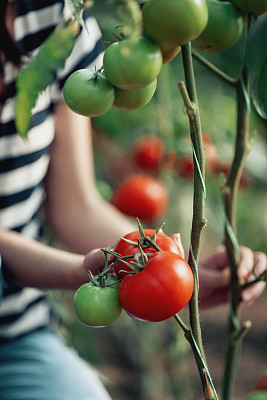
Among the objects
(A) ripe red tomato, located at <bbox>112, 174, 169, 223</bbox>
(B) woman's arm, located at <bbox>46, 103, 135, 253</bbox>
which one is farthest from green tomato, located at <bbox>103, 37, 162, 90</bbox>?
(A) ripe red tomato, located at <bbox>112, 174, 169, 223</bbox>

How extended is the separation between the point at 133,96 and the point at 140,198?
2.43 ft

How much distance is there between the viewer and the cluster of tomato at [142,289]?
326 mm

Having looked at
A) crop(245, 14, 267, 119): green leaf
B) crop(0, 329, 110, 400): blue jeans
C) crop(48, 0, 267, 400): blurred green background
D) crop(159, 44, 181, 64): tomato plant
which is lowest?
crop(48, 0, 267, 400): blurred green background

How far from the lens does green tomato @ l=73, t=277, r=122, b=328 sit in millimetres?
337

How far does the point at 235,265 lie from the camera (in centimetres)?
54

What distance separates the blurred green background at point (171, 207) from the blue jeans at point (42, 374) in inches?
10.3

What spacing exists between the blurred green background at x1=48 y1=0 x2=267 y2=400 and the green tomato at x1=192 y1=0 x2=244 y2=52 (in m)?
0.52

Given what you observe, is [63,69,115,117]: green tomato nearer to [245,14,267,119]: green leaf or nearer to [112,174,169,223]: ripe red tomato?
[245,14,267,119]: green leaf

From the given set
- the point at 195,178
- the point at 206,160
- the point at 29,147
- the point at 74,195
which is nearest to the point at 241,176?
the point at 206,160

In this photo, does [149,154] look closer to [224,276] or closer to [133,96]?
[224,276]

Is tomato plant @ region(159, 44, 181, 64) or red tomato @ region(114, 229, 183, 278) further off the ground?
tomato plant @ region(159, 44, 181, 64)

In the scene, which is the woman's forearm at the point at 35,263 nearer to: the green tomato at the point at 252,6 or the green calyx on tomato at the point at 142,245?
the green calyx on tomato at the point at 142,245

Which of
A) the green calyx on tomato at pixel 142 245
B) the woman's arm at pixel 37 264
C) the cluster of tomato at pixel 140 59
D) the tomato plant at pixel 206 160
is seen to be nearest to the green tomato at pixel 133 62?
the cluster of tomato at pixel 140 59

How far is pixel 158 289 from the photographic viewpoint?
326 mm
